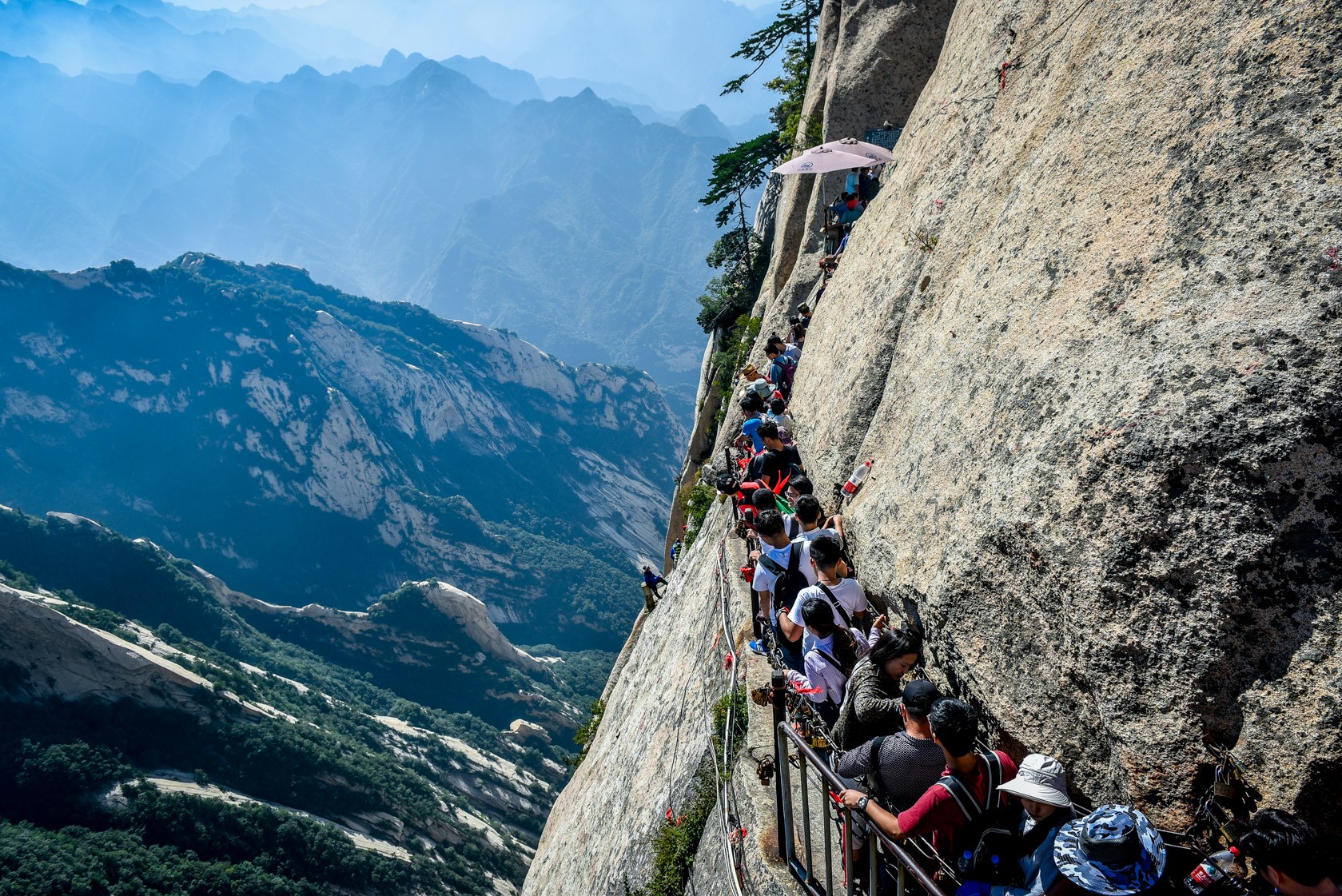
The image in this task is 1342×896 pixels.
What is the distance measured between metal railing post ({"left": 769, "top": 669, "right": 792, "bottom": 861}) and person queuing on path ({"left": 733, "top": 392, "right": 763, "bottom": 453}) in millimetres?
5633

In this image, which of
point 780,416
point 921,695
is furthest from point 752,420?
point 921,695

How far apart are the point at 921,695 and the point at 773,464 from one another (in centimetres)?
611

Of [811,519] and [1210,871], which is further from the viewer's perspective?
[811,519]

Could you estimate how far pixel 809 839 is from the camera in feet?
18.6

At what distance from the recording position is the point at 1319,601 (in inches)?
149

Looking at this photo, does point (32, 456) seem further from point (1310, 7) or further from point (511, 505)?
point (1310, 7)

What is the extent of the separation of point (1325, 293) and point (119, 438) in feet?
608

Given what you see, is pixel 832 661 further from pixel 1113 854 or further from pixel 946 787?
pixel 1113 854

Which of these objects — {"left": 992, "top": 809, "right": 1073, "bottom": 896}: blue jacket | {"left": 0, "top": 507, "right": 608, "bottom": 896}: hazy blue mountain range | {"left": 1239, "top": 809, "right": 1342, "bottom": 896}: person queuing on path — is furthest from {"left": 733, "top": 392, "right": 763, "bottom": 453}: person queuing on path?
{"left": 0, "top": 507, "right": 608, "bottom": 896}: hazy blue mountain range

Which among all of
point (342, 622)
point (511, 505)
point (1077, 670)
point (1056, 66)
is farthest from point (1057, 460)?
point (511, 505)

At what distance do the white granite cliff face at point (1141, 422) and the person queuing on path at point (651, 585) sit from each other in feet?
51.7

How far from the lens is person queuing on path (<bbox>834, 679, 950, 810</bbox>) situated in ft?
15.5

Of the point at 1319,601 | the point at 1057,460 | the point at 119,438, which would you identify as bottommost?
the point at 119,438

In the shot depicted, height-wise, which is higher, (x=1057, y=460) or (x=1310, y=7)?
(x=1310, y=7)
